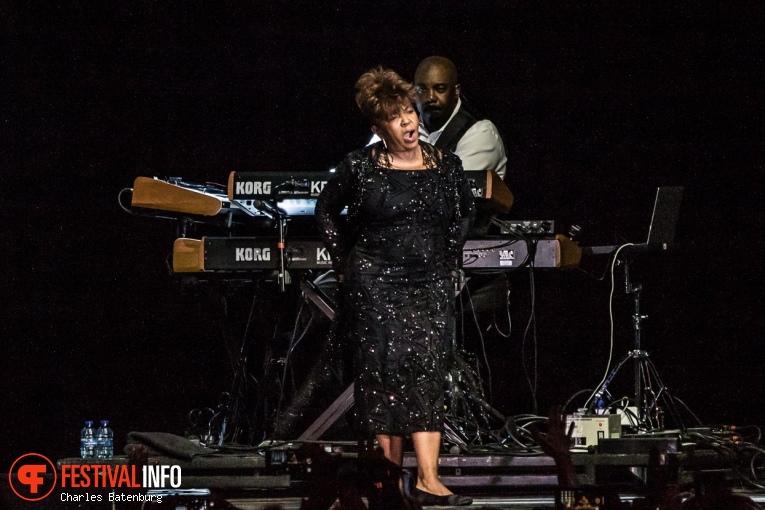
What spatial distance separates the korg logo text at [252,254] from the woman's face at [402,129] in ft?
3.51

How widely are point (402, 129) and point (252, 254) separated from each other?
1199mm

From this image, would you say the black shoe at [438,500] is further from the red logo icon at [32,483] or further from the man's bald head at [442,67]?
the man's bald head at [442,67]

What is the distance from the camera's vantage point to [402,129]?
3.56 metres

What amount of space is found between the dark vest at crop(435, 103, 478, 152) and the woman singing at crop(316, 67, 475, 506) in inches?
51.4

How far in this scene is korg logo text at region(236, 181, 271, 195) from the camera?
14.1 ft

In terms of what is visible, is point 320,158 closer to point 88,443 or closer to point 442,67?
point 442,67

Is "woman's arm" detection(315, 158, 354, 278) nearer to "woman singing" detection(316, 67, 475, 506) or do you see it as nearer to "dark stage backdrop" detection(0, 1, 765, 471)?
"woman singing" detection(316, 67, 475, 506)

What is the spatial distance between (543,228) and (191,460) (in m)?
1.85

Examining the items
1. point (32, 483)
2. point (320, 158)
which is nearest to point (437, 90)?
point (320, 158)

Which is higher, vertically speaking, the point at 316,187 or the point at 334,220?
the point at 316,187

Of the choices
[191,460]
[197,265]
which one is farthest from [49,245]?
[191,460]

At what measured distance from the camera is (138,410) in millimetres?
5809

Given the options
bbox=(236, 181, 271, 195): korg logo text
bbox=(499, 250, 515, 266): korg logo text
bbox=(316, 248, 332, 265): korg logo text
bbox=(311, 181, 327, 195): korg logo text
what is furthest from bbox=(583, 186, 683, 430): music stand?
bbox=(236, 181, 271, 195): korg logo text

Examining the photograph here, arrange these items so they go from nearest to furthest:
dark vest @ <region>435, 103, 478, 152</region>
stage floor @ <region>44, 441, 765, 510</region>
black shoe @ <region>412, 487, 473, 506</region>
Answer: black shoe @ <region>412, 487, 473, 506</region> < stage floor @ <region>44, 441, 765, 510</region> < dark vest @ <region>435, 103, 478, 152</region>
